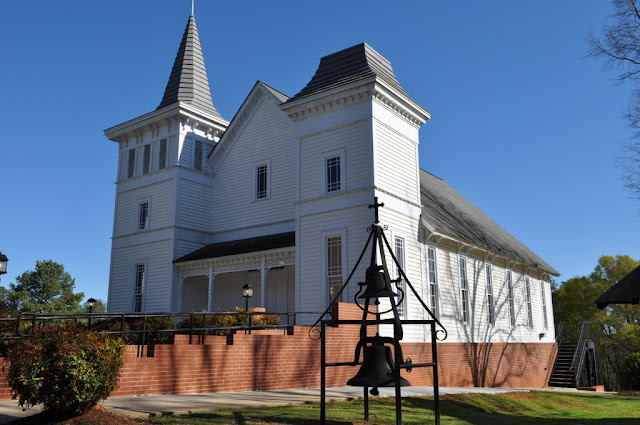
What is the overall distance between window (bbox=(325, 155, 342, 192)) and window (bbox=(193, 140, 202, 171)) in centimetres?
867

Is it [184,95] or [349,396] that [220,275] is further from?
[349,396]

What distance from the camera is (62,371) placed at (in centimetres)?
729

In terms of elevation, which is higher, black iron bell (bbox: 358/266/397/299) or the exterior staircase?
black iron bell (bbox: 358/266/397/299)

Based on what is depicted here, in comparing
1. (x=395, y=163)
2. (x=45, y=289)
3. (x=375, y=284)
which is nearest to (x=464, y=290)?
(x=395, y=163)

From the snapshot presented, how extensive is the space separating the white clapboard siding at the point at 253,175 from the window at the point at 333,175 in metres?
3.13

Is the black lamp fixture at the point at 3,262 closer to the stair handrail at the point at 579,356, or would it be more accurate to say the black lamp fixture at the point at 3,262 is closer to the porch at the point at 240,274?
the porch at the point at 240,274

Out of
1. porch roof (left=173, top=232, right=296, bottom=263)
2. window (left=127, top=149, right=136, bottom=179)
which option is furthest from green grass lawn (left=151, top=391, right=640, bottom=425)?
window (left=127, top=149, right=136, bottom=179)

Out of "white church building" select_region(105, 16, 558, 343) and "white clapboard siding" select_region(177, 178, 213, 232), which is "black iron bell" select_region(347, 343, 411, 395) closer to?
"white church building" select_region(105, 16, 558, 343)

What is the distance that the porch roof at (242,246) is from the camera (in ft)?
70.9

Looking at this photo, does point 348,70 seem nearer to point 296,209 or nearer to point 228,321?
point 296,209

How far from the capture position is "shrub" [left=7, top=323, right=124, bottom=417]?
726 centimetres

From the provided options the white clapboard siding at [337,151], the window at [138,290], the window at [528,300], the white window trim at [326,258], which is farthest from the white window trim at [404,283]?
the window at [528,300]

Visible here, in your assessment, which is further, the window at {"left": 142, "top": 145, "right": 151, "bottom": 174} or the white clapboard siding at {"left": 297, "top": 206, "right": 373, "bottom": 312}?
the window at {"left": 142, "top": 145, "right": 151, "bottom": 174}

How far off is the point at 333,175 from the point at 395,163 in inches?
92.4
